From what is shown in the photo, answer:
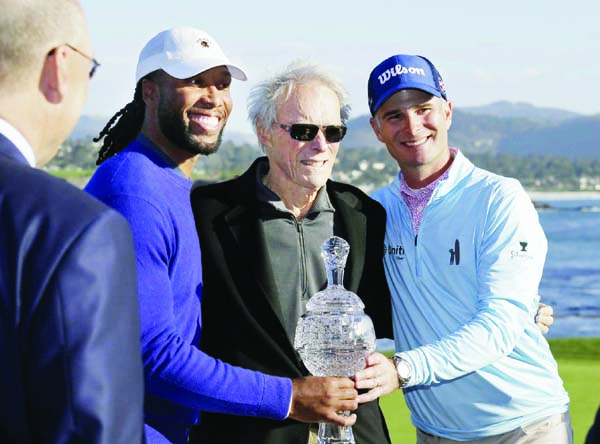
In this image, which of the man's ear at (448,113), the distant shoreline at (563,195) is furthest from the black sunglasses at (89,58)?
the distant shoreline at (563,195)

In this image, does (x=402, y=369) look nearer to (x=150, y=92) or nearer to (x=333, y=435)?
(x=333, y=435)

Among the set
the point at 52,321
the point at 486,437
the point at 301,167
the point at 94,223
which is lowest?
the point at 486,437

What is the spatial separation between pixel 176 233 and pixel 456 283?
1.27 meters

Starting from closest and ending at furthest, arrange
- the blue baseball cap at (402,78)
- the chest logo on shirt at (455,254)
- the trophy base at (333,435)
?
1. the trophy base at (333,435)
2. the chest logo on shirt at (455,254)
3. the blue baseball cap at (402,78)

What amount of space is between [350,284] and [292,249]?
27 cm

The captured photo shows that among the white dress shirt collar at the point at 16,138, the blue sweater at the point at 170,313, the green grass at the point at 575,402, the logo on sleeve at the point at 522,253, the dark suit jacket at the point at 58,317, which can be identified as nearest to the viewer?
the dark suit jacket at the point at 58,317

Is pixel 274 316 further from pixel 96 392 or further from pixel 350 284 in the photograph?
pixel 96 392

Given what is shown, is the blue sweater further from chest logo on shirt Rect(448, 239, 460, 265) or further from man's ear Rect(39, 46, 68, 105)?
man's ear Rect(39, 46, 68, 105)

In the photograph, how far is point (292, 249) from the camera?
4.04 metres

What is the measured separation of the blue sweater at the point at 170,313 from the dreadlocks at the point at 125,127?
0.35 metres

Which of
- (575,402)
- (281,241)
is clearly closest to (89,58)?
(281,241)

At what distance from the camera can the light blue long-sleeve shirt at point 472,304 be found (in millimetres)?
4094

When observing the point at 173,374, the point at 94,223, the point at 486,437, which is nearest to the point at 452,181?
the point at 486,437

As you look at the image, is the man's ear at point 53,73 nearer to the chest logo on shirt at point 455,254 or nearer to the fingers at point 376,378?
the fingers at point 376,378
